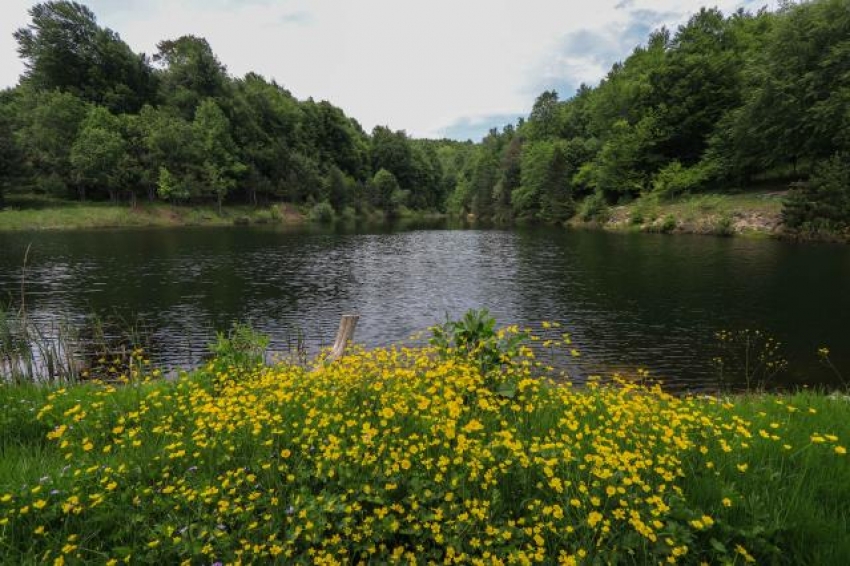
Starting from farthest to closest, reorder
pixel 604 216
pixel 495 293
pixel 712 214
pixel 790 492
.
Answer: pixel 604 216 < pixel 712 214 < pixel 495 293 < pixel 790 492

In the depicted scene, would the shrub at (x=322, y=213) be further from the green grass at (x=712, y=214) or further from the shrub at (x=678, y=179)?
the shrub at (x=678, y=179)

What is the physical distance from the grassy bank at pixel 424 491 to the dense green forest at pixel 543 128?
52.1 meters

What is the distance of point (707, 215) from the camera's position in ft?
186

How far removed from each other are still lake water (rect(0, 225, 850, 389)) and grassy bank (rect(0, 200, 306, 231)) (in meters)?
25.1

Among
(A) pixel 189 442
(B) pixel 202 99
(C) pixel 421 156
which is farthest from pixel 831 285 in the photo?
(C) pixel 421 156

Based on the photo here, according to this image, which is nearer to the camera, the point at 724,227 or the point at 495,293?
the point at 495,293

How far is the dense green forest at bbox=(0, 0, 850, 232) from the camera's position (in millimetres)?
52000

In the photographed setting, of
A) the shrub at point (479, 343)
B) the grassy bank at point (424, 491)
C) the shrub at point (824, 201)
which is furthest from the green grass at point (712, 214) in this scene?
the grassy bank at point (424, 491)

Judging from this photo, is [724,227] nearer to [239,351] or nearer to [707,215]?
[707,215]

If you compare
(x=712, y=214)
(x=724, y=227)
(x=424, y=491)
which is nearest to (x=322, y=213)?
(x=712, y=214)

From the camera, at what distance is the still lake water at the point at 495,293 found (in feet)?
54.7

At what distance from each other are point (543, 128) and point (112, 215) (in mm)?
105133

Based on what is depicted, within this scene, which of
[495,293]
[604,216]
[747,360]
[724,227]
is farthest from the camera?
[604,216]

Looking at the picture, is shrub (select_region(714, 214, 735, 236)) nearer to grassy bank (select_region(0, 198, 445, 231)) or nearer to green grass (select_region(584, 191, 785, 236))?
green grass (select_region(584, 191, 785, 236))
